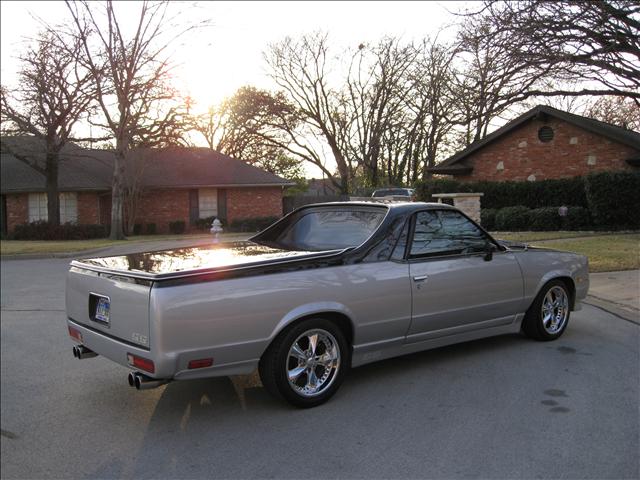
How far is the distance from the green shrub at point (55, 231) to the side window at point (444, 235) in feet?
82.1

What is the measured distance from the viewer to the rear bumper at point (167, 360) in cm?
379

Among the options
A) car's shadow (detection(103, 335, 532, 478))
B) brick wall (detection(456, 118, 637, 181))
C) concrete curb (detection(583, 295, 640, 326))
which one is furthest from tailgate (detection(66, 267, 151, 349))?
brick wall (detection(456, 118, 637, 181))

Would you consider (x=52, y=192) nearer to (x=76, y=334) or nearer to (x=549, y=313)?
(x=76, y=334)

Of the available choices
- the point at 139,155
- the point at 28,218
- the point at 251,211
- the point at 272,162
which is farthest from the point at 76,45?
the point at 272,162

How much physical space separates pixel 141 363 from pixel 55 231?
85.0ft

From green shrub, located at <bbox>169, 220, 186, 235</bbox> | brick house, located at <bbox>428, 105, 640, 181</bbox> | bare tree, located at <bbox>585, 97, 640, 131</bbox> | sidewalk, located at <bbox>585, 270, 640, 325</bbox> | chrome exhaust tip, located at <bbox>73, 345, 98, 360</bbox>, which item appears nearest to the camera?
chrome exhaust tip, located at <bbox>73, 345, 98, 360</bbox>

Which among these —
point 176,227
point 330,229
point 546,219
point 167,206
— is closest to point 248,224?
point 176,227

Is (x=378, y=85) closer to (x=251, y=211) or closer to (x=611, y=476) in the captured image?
A: (x=251, y=211)

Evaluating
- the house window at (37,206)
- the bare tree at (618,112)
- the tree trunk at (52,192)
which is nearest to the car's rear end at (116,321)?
the bare tree at (618,112)

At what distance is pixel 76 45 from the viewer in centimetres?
2419

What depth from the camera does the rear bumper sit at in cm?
379

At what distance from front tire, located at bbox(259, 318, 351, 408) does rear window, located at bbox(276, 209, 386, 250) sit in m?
0.93

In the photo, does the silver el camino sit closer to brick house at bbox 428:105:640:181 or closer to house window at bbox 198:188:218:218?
brick house at bbox 428:105:640:181

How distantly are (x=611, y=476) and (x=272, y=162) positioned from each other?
50843mm
